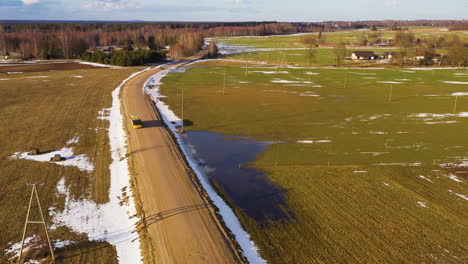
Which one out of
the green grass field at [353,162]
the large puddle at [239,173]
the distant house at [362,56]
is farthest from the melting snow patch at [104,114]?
the distant house at [362,56]

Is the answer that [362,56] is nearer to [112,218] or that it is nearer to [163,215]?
[163,215]

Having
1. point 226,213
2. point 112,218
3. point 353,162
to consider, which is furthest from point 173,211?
point 353,162

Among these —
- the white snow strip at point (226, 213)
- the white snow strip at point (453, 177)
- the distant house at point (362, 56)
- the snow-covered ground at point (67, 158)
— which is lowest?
the white snow strip at point (226, 213)

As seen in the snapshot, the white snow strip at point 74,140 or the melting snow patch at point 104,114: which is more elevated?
the melting snow patch at point 104,114

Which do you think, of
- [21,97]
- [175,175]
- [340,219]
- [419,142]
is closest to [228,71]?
[21,97]

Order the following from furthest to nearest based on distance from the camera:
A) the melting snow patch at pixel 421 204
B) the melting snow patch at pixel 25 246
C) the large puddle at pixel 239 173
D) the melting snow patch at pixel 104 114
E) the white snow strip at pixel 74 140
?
the melting snow patch at pixel 104 114, the white snow strip at pixel 74 140, the large puddle at pixel 239 173, the melting snow patch at pixel 421 204, the melting snow patch at pixel 25 246

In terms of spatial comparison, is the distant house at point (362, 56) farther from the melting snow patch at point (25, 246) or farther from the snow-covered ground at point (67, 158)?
the melting snow patch at point (25, 246)

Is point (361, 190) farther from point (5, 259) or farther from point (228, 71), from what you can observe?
point (228, 71)

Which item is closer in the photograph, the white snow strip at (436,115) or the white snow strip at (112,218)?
the white snow strip at (112,218)
